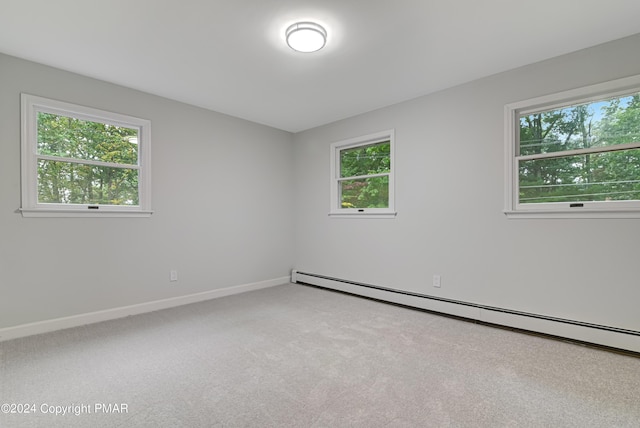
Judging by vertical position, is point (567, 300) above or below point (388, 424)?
above

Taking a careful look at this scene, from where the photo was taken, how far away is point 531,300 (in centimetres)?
271

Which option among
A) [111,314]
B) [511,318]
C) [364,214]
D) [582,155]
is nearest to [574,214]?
[582,155]

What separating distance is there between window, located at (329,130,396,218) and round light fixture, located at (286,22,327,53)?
175cm

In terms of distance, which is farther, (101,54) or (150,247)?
(150,247)

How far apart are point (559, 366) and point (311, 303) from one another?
2.43m

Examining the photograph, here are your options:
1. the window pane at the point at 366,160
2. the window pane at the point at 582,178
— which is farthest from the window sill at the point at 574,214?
the window pane at the point at 366,160

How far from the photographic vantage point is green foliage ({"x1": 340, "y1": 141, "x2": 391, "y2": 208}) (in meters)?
3.92

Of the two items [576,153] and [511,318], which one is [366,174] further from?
[511,318]

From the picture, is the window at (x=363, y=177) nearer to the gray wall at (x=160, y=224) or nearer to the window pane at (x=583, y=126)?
the gray wall at (x=160, y=224)

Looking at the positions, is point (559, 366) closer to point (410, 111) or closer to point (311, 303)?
point (311, 303)

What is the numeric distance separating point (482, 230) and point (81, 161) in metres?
4.19

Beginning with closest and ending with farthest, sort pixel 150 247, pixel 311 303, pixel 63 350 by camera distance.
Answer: pixel 63 350 < pixel 150 247 < pixel 311 303

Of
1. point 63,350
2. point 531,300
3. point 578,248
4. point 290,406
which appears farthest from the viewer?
point 531,300

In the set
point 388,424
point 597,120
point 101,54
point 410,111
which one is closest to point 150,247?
point 101,54
